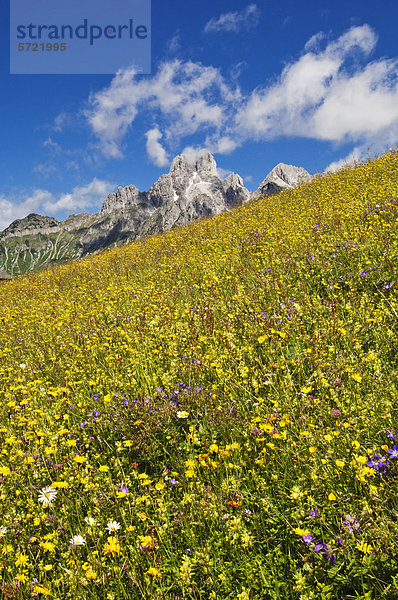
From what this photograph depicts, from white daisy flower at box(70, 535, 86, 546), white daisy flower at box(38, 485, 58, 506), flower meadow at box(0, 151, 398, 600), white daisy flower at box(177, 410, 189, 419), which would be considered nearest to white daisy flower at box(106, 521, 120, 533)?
flower meadow at box(0, 151, 398, 600)

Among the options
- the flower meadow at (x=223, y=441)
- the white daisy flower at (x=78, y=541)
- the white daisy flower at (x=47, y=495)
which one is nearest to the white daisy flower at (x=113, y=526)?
the flower meadow at (x=223, y=441)

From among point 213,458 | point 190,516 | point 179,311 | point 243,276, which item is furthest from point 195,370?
point 243,276

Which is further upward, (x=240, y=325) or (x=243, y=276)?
(x=243, y=276)

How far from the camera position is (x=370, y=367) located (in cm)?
292

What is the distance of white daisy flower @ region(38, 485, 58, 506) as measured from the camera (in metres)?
2.62

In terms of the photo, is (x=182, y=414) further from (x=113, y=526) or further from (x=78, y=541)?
(x=78, y=541)

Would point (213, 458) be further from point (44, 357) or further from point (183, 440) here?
point (44, 357)

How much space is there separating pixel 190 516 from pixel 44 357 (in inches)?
170

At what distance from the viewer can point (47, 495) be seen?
2703 millimetres

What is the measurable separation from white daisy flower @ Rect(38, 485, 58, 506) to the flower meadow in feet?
0.21

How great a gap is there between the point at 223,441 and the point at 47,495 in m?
1.53

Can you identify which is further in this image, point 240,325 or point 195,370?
point 240,325

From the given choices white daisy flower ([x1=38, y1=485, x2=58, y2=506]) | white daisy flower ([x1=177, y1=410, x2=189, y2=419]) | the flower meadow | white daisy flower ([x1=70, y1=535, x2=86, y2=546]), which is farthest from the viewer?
white daisy flower ([x1=177, y1=410, x2=189, y2=419])

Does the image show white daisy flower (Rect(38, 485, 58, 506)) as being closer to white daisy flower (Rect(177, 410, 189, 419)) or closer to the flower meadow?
Answer: the flower meadow
